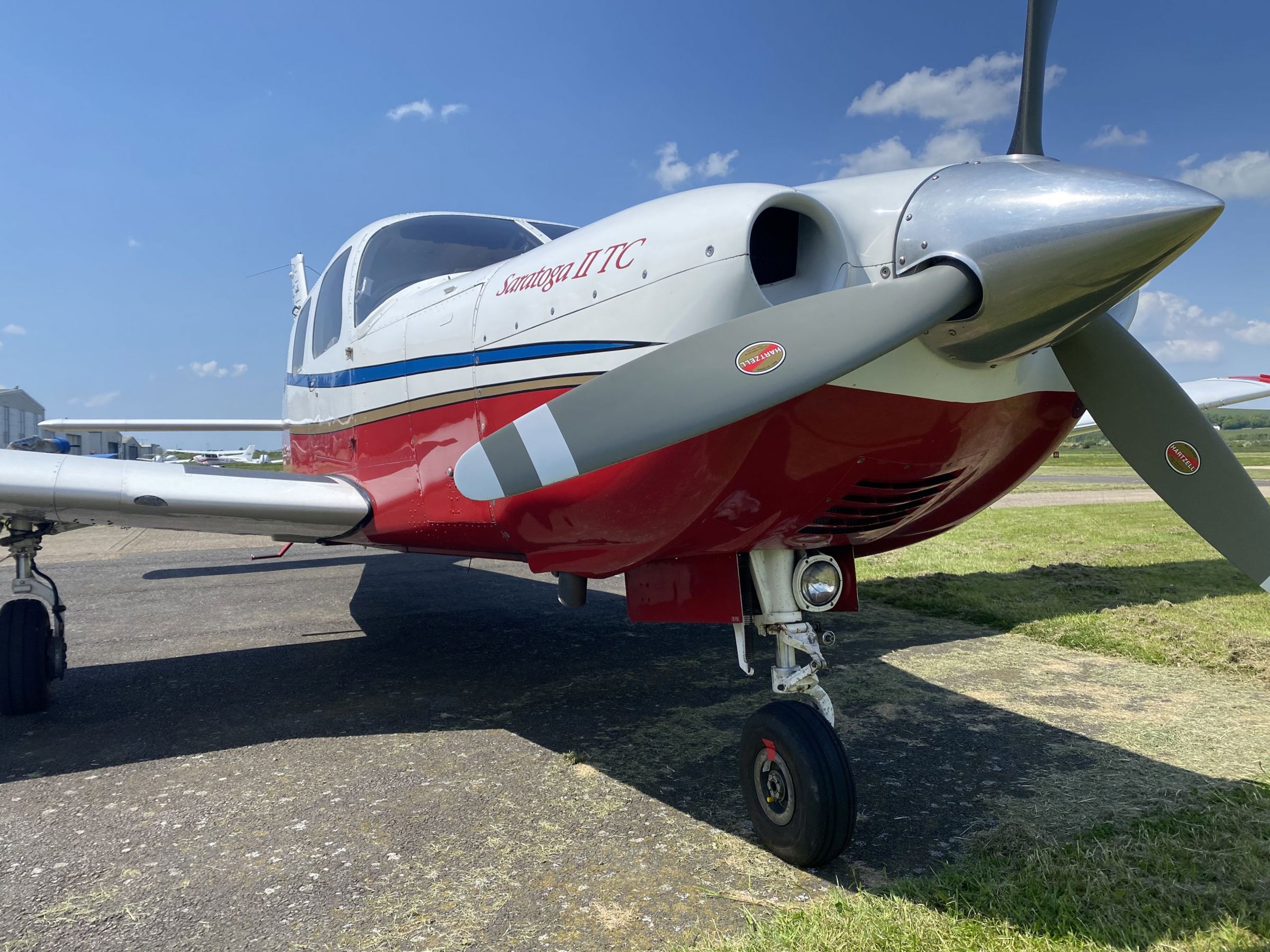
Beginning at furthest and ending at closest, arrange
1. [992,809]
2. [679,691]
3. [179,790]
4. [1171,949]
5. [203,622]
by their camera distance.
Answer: [203,622] < [679,691] < [179,790] < [992,809] < [1171,949]

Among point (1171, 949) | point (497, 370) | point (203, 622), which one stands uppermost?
point (497, 370)

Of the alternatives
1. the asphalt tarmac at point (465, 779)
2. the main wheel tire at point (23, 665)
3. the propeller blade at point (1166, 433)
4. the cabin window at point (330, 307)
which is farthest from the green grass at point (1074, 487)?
the main wheel tire at point (23, 665)

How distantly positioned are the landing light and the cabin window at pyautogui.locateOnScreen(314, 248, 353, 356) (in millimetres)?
3438

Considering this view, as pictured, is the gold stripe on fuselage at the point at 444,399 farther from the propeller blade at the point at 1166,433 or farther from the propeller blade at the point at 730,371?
the propeller blade at the point at 1166,433

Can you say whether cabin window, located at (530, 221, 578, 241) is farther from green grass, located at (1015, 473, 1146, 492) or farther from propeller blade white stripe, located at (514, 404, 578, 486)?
green grass, located at (1015, 473, 1146, 492)

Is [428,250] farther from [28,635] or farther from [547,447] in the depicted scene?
[28,635]

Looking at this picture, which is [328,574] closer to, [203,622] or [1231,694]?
[203,622]

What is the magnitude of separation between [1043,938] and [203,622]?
6585 mm

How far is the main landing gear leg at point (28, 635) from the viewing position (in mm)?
4262

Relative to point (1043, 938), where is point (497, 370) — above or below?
above

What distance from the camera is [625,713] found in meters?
4.25

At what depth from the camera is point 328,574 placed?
960 centimetres

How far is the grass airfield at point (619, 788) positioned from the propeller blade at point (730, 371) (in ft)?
4.41

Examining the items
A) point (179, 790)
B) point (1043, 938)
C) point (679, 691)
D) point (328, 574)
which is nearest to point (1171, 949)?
point (1043, 938)
